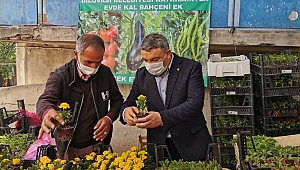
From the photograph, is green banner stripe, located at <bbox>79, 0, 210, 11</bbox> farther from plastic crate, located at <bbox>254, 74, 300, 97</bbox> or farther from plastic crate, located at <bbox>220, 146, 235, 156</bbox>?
plastic crate, located at <bbox>220, 146, 235, 156</bbox>

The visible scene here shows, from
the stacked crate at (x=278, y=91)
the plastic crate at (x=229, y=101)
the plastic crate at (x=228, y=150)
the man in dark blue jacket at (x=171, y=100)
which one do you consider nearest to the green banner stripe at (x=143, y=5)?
the stacked crate at (x=278, y=91)

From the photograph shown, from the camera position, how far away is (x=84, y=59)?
→ 2.45 metres

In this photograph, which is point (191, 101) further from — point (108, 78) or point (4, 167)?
point (4, 167)

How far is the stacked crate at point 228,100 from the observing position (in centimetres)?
452

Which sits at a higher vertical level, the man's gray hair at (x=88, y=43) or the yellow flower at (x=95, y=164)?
the man's gray hair at (x=88, y=43)

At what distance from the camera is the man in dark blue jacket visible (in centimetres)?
253

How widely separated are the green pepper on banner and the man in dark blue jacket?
231 cm

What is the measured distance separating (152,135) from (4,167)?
42.5 inches

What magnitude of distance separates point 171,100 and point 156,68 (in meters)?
0.27

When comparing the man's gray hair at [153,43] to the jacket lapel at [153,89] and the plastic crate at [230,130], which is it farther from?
the plastic crate at [230,130]

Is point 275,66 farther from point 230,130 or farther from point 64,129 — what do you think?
point 64,129

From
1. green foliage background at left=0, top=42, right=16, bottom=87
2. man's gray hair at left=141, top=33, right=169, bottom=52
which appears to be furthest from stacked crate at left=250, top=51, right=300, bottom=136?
green foliage background at left=0, top=42, right=16, bottom=87

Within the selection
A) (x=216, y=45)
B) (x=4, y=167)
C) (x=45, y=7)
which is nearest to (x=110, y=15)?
(x=45, y=7)

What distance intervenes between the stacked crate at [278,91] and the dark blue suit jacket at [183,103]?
1.90 meters
